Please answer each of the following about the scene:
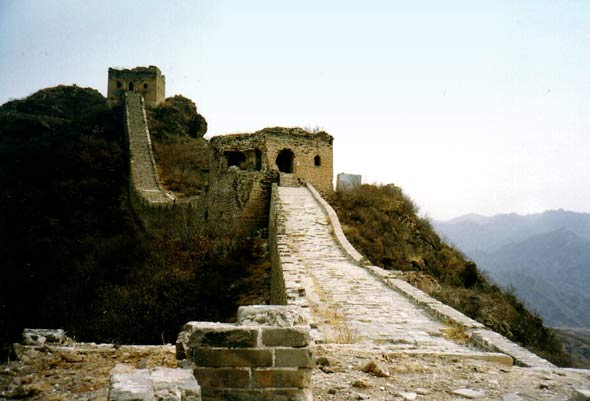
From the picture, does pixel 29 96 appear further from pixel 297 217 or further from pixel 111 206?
pixel 297 217

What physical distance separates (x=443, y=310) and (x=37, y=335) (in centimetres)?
514

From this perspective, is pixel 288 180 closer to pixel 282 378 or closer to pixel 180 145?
pixel 282 378

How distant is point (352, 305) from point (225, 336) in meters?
4.21

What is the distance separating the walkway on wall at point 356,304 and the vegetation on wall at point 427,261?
6.19 feet

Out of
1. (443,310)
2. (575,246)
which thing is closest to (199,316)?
(443,310)

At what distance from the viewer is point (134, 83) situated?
3791 cm

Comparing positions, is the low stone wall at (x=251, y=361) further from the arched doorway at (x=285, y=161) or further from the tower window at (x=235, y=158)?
the arched doorway at (x=285, y=161)

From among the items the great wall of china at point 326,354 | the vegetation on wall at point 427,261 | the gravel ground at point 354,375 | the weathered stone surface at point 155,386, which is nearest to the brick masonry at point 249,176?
the vegetation on wall at point 427,261

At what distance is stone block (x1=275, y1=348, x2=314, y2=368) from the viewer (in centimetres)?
338

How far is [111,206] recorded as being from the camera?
26.3 m

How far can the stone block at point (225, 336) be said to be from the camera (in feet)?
10.9

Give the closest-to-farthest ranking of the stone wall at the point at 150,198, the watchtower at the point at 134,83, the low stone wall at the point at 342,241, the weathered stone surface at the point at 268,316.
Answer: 1. the weathered stone surface at the point at 268,316
2. the low stone wall at the point at 342,241
3. the stone wall at the point at 150,198
4. the watchtower at the point at 134,83

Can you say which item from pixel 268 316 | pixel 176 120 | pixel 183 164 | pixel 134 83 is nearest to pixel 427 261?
pixel 268 316

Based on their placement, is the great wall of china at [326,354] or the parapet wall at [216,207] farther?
the parapet wall at [216,207]
